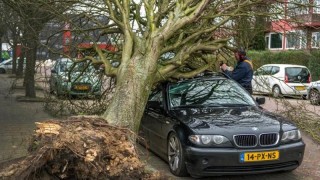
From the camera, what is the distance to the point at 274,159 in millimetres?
5875

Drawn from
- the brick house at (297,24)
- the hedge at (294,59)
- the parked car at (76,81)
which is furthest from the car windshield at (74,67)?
the hedge at (294,59)

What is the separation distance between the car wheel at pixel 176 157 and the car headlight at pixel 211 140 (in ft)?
1.11

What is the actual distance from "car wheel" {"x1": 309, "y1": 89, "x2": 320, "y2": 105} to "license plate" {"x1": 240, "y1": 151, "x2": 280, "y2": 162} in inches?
476

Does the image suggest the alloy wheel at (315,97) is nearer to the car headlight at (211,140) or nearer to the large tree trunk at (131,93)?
the large tree trunk at (131,93)

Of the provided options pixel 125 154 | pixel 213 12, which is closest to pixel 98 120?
pixel 125 154

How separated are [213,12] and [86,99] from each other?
362cm

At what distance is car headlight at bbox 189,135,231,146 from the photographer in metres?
5.82

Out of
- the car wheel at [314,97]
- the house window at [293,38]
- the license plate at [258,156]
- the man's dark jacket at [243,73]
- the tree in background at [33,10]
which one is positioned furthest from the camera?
the car wheel at [314,97]

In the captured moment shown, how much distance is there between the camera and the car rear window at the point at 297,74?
2006 cm

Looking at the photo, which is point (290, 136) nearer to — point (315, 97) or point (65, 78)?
point (65, 78)

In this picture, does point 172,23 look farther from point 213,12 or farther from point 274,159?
point 274,159

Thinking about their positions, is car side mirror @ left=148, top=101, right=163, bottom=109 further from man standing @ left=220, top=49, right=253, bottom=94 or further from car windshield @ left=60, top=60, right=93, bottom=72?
car windshield @ left=60, top=60, right=93, bottom=72

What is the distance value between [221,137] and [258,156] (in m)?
0.55

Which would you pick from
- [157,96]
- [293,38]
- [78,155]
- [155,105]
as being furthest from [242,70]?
[78,155]
